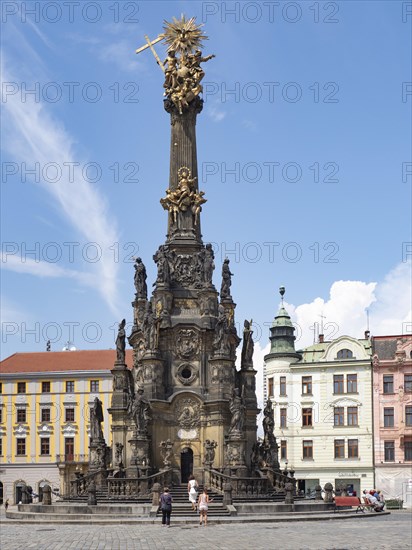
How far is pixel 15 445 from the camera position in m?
80.4

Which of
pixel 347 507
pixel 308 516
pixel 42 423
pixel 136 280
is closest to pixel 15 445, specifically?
pixel 42 423

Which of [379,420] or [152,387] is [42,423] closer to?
[379,420]

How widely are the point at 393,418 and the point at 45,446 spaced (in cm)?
3056

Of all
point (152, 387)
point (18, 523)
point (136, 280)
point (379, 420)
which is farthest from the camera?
point (379, 420)

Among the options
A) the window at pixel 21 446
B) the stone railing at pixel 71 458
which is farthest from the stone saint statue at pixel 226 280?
the window at pixel 21 446

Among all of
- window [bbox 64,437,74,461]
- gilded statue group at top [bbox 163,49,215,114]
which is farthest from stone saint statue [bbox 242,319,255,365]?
window [bbox 64,437,74,461]

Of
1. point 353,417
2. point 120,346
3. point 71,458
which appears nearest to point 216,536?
point 120,346

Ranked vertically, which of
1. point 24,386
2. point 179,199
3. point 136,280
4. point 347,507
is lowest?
point 347,507

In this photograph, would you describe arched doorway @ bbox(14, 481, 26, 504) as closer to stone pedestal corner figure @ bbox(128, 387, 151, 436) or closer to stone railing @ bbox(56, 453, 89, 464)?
stone railing @ bbox(56, 453, 89, 464)

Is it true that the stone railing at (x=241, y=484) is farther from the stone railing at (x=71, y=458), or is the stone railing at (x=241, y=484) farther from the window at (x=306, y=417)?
the stone railing at (x=71, y=458)

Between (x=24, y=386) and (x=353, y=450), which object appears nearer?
(x=353, y=450)

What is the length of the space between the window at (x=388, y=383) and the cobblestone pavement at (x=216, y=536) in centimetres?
3638

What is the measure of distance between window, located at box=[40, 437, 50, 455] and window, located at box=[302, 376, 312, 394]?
23.4m

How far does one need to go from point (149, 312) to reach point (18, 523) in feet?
47.5
